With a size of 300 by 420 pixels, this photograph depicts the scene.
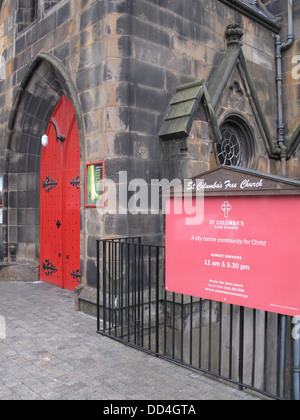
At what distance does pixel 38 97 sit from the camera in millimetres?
8086

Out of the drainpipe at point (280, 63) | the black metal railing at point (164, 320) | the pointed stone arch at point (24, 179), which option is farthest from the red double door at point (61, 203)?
the drainpipe at point (280, 63)

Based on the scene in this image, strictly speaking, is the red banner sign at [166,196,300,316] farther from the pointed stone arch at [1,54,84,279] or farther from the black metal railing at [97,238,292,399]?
the pointed stone arch at [1,54,84,279]

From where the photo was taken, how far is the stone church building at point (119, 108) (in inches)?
227

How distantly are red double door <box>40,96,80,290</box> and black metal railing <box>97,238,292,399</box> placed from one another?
1.88 meters

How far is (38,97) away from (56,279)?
3813mm

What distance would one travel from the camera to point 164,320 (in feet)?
18.3

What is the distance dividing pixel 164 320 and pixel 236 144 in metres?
4.14

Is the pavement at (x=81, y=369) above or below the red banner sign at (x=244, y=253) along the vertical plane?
below

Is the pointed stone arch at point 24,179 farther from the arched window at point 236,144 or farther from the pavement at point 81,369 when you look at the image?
the arched window at point 236,144

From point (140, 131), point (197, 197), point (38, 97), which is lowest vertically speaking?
point (197, 197)

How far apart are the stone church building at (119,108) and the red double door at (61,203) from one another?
1.1 inches
